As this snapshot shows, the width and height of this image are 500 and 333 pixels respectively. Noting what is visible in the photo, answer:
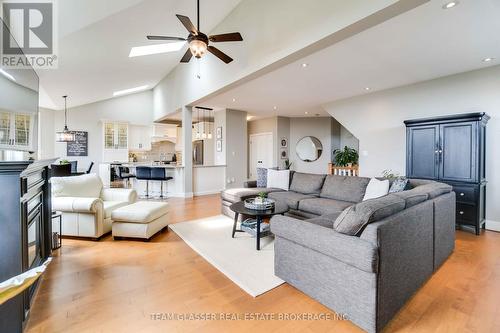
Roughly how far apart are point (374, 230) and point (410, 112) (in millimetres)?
4416

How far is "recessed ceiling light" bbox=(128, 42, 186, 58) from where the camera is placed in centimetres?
507

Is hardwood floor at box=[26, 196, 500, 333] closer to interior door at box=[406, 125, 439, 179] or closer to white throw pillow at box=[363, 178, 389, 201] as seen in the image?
white throw pillow at box=[363, 178, 389, 201]

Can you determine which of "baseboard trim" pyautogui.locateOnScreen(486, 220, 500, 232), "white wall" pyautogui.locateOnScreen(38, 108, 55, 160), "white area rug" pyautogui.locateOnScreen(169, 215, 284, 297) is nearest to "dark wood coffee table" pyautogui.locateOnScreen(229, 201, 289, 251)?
"white area rug" pyautogui.locateOnScreen(169, 215, 284, 297)

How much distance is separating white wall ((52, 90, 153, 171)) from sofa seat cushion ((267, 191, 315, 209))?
7139 millimetres

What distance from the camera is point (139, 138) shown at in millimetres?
9133

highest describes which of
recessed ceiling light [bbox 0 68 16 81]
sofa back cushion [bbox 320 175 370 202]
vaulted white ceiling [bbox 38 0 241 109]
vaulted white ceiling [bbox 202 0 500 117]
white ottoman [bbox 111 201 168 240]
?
vaulted white ceiling [bbox 38 0 241 109]

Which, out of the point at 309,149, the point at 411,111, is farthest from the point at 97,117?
the point at 411,111

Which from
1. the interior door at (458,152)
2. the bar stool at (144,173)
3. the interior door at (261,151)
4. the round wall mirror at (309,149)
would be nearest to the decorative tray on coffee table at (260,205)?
the interior door at (458,152)

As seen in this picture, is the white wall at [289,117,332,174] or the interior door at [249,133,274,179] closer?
the white wall at [289,117,332,174]

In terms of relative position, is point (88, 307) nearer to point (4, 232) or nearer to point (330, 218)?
point (4, 232)

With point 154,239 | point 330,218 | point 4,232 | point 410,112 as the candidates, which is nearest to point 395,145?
point 410,112

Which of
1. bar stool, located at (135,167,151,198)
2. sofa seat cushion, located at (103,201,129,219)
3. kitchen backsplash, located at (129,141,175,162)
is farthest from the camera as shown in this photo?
kitchen backsplash, located at (129,141,175,162)

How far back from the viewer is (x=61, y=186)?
3.32 m

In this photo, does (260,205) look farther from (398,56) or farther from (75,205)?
(398,56)
